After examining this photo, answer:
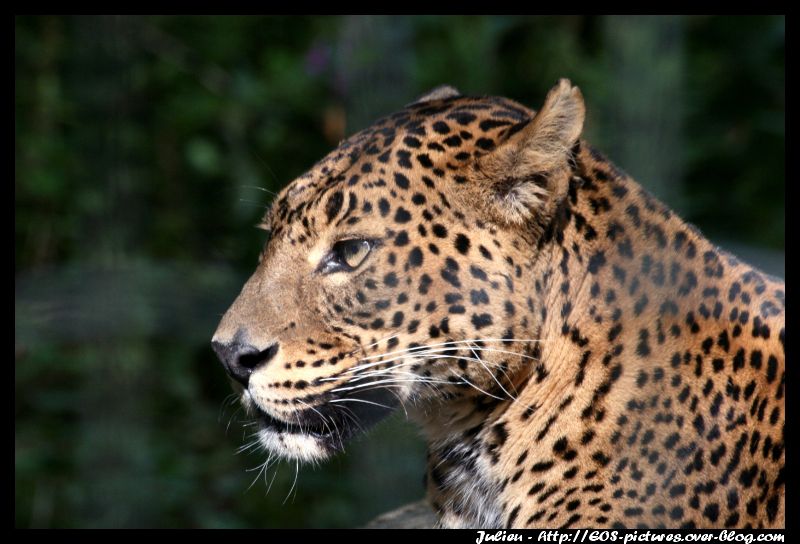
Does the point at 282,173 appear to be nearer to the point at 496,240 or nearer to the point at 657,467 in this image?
the point at 496,240

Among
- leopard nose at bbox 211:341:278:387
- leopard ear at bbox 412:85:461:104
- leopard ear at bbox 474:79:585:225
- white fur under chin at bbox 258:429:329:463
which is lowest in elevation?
white fur under chin at bbox 258:429:329:463

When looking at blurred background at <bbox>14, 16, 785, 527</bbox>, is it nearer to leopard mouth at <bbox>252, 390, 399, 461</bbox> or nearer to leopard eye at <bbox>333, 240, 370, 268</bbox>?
leopard mouth at <bbox>252, 390, 399, 461</bbox>

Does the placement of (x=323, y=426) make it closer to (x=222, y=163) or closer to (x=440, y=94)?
(x=440, y=94)

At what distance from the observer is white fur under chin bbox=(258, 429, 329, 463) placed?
3131 mm

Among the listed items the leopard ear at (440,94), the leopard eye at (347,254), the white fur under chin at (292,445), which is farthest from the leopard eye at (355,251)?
the leopard ear at (440,94)

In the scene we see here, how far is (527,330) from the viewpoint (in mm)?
2955

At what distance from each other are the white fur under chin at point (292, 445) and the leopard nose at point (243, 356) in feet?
0.73

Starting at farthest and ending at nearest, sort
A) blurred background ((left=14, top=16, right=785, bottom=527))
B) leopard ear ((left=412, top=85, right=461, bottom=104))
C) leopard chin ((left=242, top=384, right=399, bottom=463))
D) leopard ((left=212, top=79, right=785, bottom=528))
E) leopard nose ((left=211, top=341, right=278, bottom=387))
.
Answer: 1. blurred background ((left=14, top=16, right=785, bottom=527))
2. leopard ear ((left=412, top=85, right=461, bottom=104))
3. leopard chin ((left=242, top=384, right=399, bottom=463))
4. leopard nose ((left=211, top=341, right=278, bottom=387))
5. leopard ((left=212, top=79, right=785, bottom=528))

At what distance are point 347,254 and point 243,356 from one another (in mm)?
392

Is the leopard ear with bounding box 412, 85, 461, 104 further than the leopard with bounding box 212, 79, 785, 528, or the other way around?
the leopard ear with bounding box 412, 85, 461, 104

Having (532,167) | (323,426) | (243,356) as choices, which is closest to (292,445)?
(323,426)

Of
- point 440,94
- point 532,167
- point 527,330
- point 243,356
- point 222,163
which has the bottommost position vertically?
point 243,356

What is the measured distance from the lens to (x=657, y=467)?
278 cm

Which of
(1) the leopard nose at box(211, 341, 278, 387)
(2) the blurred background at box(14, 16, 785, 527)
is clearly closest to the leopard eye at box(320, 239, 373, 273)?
(1) the leopard nose at box(211, 341, 278, 387)
